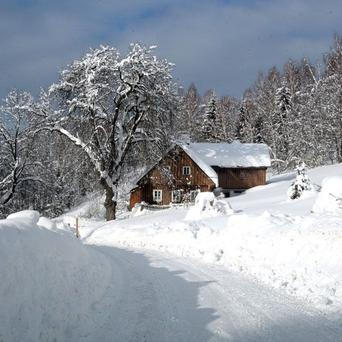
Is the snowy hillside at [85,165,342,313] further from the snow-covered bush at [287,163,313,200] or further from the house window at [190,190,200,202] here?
the house window at [190,190,200,202]

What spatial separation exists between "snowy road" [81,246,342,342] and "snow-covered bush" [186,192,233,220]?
14.6m

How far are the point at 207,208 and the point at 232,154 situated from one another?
26601mm

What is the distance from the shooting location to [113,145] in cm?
3438

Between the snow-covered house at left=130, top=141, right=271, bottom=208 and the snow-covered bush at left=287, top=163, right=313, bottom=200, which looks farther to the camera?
the snow-covered house at left=130, top=141, right=271, bottom=208

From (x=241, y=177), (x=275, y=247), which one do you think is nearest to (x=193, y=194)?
(x=241, y=177)

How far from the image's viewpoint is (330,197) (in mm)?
20141

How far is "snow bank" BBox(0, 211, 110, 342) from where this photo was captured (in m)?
6.48

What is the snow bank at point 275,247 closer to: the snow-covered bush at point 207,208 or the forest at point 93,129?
the snow-covered bush at point 207,208

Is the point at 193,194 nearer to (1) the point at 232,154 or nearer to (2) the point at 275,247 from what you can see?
(1) the point at 232,154

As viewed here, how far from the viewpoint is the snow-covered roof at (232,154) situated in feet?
171

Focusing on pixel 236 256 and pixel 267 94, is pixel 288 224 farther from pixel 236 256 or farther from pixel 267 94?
pixel 267 94

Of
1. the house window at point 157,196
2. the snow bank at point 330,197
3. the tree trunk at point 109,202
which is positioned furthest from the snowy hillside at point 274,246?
the house window at point 157,196

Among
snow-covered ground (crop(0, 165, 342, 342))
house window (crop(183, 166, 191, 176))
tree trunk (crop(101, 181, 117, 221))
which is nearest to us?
snow-covered ground (crop(0, 165, 342, 342))

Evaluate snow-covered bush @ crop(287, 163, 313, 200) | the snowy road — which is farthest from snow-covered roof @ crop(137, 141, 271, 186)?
the snowy road
